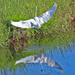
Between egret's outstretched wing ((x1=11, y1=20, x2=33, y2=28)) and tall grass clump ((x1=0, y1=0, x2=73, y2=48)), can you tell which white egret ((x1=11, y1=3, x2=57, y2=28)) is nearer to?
egret's outstretched wing ((x1=11, y1=20, x2=33, y2=28))

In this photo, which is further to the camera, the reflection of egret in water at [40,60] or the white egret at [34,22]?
the white egret at [34,22]

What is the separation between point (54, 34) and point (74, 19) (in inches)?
49.1

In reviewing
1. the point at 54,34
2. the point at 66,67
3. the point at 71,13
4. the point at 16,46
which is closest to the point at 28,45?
the point at 16,46

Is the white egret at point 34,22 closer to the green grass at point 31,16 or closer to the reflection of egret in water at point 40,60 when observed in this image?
the green grass at point 31,16

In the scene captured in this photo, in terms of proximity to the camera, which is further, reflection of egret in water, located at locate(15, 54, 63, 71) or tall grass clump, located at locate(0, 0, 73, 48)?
tall grass clump, located at locate(0, 0, 73, 48)

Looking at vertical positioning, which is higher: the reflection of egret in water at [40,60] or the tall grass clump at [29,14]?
the tall grass clump at [29,14]

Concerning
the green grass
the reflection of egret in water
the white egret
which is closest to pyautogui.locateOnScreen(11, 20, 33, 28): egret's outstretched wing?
the white egret

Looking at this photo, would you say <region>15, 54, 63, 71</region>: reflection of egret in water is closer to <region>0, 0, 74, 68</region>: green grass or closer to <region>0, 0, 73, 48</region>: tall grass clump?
<region>0, 0, 74, 68</region>: green grass

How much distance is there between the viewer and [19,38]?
20.4ft

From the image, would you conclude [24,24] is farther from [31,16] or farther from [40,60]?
[40,60]

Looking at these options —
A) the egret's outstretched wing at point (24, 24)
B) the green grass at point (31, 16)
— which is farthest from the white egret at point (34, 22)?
the green grass at point (31, 16)

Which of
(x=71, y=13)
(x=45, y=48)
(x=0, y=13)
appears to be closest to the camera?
(x=45, y=48)

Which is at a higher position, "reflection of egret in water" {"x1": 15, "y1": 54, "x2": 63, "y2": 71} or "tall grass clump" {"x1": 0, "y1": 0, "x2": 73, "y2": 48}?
"tall grass clump" {"x1": 0, "y1": 0, "x2": 73, "y2": 48}

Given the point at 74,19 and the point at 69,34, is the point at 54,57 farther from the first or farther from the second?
the point at 74,19
